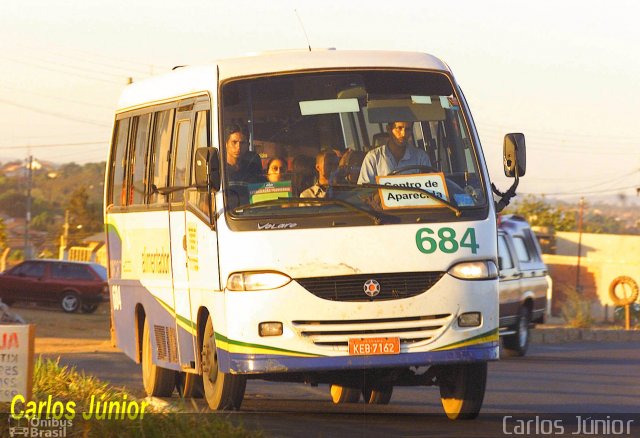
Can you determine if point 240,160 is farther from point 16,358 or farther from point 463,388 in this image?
point 16,358

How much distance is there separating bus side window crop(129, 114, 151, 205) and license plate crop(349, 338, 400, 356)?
155 inches

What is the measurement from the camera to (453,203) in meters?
11.3

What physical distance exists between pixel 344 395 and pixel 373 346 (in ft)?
11.3

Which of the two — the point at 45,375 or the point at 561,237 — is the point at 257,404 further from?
the point at 561,237

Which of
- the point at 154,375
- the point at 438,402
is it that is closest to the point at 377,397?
the point at 438,402

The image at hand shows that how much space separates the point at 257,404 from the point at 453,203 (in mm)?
3735

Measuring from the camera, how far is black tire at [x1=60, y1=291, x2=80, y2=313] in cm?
4375

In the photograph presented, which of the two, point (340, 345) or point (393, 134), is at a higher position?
point (393, 134)

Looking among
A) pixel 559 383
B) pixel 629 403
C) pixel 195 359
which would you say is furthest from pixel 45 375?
pixel 559 383

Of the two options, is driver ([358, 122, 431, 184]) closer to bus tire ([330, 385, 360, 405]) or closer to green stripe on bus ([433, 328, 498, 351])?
green stripe on bus ([433, 328, 498, 351])

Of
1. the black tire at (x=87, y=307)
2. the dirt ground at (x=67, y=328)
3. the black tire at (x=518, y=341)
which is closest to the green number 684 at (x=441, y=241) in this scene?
the black tire at (x=518, y=341)

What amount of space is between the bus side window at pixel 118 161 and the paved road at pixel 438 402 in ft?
6.85

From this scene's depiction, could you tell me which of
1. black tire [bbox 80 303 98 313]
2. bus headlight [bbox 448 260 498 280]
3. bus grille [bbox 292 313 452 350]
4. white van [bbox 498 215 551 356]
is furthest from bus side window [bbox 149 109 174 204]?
black tire [bbox 80 303 98 313]

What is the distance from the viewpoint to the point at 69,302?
144 ft
